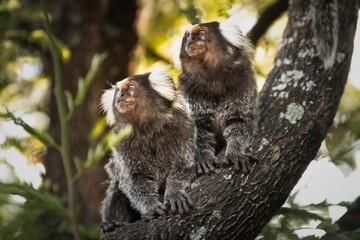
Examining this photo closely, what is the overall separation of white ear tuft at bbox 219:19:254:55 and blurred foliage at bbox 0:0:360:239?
0.28m

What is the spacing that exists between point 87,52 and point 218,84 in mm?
2394

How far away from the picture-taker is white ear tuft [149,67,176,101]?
4.12 m

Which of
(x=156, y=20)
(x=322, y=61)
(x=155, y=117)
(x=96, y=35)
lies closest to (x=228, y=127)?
(x=155, y=117)

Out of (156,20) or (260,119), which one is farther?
(156,20)

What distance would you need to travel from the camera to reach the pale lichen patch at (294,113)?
3.92m

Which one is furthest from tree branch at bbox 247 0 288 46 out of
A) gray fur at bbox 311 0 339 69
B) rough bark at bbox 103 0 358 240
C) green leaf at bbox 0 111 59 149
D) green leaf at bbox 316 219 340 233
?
green leaf at bbox 0 111 59 149

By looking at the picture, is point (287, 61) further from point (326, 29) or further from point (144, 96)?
point (144, 96)

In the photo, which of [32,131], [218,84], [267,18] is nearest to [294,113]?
[218,84]

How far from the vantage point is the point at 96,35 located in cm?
628

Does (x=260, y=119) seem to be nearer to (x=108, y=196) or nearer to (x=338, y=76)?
(x=338, y=76)

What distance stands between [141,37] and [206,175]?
328 centimetres

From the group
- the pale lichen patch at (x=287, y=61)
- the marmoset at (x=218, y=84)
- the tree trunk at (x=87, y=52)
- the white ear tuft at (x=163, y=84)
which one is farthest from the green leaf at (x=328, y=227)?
the tree trunk at (x=87, y=52)

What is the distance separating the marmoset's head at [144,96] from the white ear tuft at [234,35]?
0.57m

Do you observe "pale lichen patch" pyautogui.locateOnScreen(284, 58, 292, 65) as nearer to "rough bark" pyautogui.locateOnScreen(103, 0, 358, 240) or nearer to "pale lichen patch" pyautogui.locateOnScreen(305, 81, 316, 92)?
"rough bark" pyautogui.locateOnScreen(103, 0, 358, 240)
